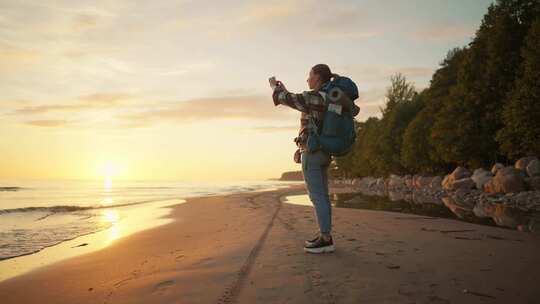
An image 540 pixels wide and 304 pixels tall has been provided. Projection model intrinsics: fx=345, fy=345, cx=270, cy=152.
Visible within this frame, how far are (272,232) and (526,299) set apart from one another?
442 centimetres

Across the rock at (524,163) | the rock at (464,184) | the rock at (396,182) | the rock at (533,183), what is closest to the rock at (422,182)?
the rock at (396,182)

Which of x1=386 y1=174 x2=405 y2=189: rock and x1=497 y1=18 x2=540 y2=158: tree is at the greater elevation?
x1=497 y1=18 x2=540 y2=158: tree

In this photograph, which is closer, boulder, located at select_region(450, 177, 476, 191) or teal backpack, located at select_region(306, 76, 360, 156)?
teal backpack, located at select_region(306, 76, 360, 156)

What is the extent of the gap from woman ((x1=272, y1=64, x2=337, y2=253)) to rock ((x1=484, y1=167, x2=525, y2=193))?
1687cm

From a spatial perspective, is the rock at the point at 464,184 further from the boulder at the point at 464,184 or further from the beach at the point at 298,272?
the beach at the point at 298,272

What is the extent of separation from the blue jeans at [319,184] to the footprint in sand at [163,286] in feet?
7.01

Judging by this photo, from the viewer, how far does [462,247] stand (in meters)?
5.04

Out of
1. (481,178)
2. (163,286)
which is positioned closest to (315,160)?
(163,286)

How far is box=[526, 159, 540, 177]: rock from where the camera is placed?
58.3ft

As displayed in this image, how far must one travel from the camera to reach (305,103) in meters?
4.68

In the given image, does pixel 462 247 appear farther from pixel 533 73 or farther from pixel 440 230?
pixel 533 73

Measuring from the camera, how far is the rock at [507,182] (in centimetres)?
1728

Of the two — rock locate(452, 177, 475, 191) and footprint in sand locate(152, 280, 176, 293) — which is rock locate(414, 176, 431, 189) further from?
footprint in sand locate(152, 280, 176, 293)

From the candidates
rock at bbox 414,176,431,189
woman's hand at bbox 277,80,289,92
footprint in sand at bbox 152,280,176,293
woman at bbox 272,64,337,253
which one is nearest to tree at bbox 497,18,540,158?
rock at bbox 414,176,431,189
